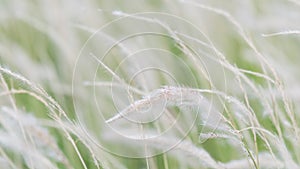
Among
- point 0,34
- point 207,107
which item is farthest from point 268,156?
point 0,34

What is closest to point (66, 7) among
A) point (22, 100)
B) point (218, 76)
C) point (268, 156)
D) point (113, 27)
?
point (113, 27)

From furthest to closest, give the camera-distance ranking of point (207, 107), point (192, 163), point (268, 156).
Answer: point (192, 163) < point (268, 156) < point (207, 107)

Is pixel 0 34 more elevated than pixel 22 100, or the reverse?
pixel 0 34

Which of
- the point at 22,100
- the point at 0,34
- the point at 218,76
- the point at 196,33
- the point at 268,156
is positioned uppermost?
the point at 0,34

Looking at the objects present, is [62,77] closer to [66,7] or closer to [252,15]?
[66,7]

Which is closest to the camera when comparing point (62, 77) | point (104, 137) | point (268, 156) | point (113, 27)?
point (268, 156)

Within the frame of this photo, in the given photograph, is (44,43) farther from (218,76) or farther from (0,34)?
(218,76)

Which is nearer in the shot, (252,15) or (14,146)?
(14,146)
